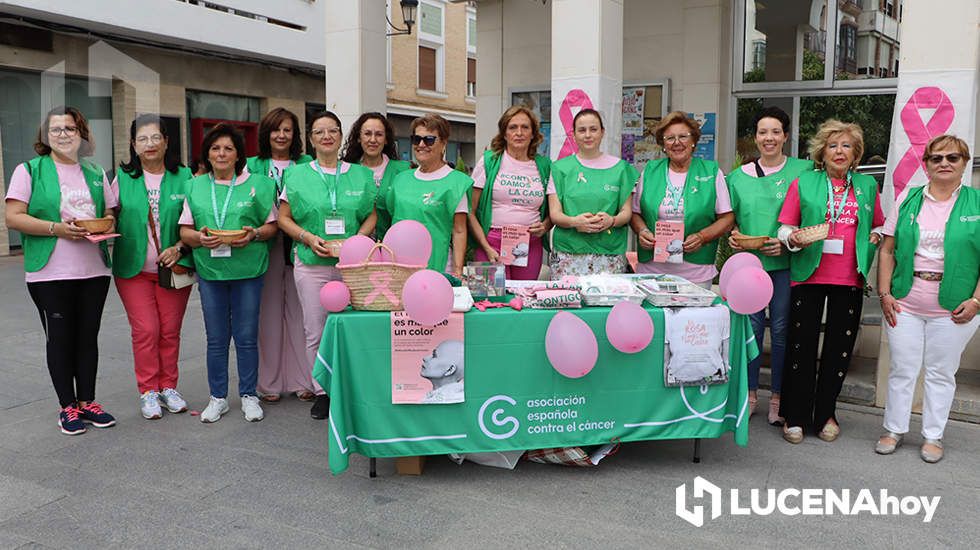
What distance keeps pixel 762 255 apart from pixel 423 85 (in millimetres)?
21322

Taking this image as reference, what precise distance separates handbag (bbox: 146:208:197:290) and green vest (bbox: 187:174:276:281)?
0.41 ft

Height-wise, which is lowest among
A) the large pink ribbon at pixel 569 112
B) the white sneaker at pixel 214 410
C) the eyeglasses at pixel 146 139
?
the white sneaker at pixel 214 410

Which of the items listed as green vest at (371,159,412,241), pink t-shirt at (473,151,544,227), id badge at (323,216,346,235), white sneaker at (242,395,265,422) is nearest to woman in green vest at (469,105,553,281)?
pink t-shirt at (473,151,544,227)

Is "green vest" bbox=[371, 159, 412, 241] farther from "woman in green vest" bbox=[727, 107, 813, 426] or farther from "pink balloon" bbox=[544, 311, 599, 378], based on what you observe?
"woman in green vest" bbox=[727, 107, 813, 426]

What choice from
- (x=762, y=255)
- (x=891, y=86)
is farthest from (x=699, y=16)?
(x=762, y=255)

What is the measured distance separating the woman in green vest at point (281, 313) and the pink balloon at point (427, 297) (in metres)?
1.97

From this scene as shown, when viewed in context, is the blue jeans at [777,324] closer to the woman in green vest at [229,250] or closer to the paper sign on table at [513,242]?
the paper sign on table at [513,242]

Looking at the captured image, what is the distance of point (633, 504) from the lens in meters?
3.79

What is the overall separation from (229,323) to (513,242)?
1.90 meters

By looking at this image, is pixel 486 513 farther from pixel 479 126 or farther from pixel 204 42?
pixel 204 42

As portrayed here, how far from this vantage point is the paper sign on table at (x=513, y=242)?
16.1 feet

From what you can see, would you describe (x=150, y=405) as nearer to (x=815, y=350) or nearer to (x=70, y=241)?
(x=70, y=241)

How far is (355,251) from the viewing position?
4.08 metres

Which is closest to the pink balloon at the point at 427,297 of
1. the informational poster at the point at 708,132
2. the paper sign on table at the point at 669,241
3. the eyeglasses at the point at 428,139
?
the eyeglasses at the point at 428,139
